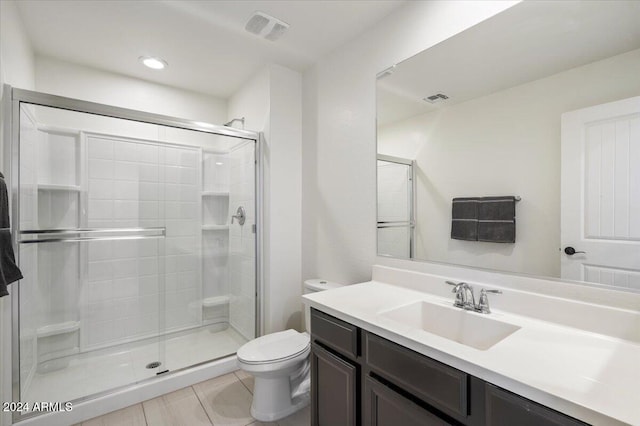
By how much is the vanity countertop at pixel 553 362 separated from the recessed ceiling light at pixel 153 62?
8.22ft

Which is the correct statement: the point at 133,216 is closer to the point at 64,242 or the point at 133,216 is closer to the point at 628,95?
the point at 64,242

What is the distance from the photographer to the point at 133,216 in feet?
7.73

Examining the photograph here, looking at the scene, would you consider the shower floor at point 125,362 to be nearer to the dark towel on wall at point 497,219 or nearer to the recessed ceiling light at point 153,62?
the dark towel on wall at point 497,219

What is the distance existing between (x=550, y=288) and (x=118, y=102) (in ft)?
11.3

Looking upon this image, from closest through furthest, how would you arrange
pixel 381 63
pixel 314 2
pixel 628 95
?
pixel 628 95 → pixel 314 2 → pixel 381 63

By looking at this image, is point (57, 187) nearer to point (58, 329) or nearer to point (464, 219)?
point (58, 329)

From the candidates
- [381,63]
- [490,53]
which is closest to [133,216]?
[381,63]

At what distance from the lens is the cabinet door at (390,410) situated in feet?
3.19

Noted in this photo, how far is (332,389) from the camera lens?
1353mm

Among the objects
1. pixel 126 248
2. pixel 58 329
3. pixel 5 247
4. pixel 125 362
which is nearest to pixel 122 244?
pixel 126 248

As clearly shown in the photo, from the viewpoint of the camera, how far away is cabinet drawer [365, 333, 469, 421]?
887mm

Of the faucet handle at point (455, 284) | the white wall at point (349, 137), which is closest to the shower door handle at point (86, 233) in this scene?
the white wall at point (349, 137)

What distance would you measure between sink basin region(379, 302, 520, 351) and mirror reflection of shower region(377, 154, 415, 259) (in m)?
0.39

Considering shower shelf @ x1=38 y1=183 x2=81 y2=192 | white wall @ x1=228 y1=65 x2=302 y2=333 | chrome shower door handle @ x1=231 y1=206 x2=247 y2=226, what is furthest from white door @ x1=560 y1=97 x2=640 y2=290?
shower shelf @ x1=38 y1=183 x2=81 y2=192
